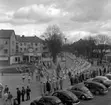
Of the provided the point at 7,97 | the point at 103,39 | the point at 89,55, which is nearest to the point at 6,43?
the point at 89,55

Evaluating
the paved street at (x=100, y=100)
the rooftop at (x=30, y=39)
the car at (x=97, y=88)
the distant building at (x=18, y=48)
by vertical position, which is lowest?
the paved street at (x=100, y=100)

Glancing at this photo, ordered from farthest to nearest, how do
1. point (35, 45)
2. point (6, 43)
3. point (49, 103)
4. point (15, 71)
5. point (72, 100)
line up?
1. point (35, 45)
2. point (6, 43)
3. point (15, 71)
4. point (72, 100)
5. point (49, 103)

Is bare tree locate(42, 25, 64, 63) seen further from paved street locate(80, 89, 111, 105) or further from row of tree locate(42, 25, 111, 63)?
paved street locate(80, 89, 111, 105)

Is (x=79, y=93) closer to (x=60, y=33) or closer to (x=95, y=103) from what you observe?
(x=95, y=103)

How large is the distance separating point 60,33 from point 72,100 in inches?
3013

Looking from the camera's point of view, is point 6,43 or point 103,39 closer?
point 6,43

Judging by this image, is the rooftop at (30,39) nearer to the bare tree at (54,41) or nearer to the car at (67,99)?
the bare tree at (54,41)

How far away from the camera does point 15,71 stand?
5416cm

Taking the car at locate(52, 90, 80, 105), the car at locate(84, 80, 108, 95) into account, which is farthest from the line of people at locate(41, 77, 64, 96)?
the car at locate(52, 90, 80, 105)

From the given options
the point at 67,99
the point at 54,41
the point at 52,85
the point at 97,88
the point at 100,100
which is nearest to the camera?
the point at 67,99

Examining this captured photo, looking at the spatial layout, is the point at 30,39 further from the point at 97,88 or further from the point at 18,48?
the point at 97,88

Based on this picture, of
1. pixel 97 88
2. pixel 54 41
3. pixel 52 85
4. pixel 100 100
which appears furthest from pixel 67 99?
pixel 54 41

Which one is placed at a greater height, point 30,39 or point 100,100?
point 30,39

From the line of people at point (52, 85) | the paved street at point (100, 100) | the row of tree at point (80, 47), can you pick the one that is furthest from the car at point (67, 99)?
the row of tree at point (80, 47)
